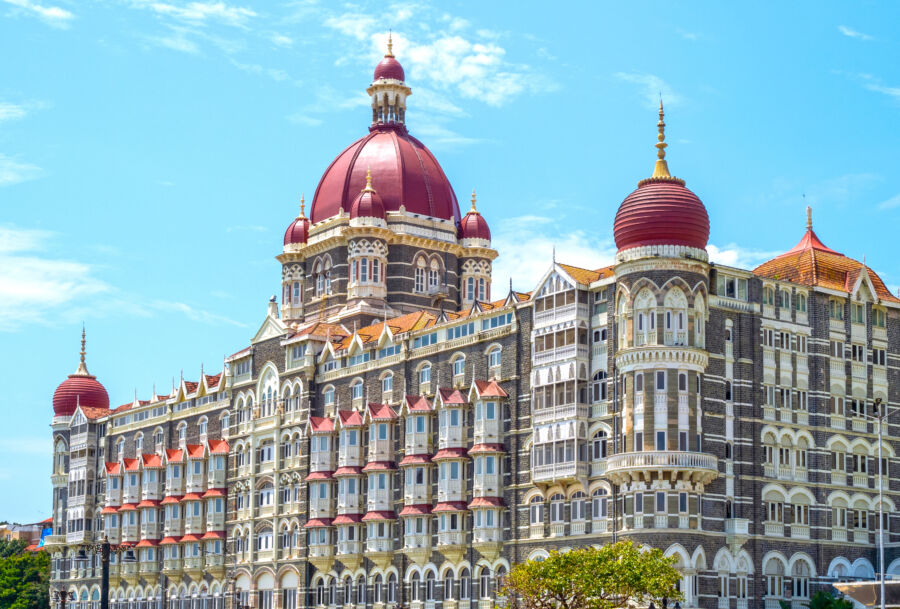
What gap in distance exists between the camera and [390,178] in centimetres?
11981

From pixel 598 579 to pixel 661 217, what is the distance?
2180cm

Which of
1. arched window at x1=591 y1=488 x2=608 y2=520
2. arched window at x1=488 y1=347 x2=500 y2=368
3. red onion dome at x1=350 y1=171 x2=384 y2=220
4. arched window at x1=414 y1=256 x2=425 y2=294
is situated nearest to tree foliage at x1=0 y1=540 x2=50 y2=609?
arched window at x1=414 y1=256 x2=425 y2=294

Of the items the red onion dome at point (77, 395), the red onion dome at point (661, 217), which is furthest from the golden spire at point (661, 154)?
the red onion dome at point (77, 395)

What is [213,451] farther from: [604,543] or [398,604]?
[604,543]

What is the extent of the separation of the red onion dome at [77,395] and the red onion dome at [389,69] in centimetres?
4701

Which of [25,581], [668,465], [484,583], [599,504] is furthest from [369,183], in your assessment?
[25,581]

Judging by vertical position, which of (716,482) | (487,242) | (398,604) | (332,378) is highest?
(487,242)

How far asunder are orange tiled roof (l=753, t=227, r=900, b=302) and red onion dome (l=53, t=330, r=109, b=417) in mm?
78609

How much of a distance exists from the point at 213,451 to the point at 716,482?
51417 mm

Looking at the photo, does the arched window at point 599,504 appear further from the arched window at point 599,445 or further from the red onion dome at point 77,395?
the red onion dome at point 77,395

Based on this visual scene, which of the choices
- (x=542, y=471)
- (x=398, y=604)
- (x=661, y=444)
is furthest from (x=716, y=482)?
(x=398, y=604)

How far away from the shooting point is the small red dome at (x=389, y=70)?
125000 mm

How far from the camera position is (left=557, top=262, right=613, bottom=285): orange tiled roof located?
88250 mm

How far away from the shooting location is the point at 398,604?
98.6 meters
